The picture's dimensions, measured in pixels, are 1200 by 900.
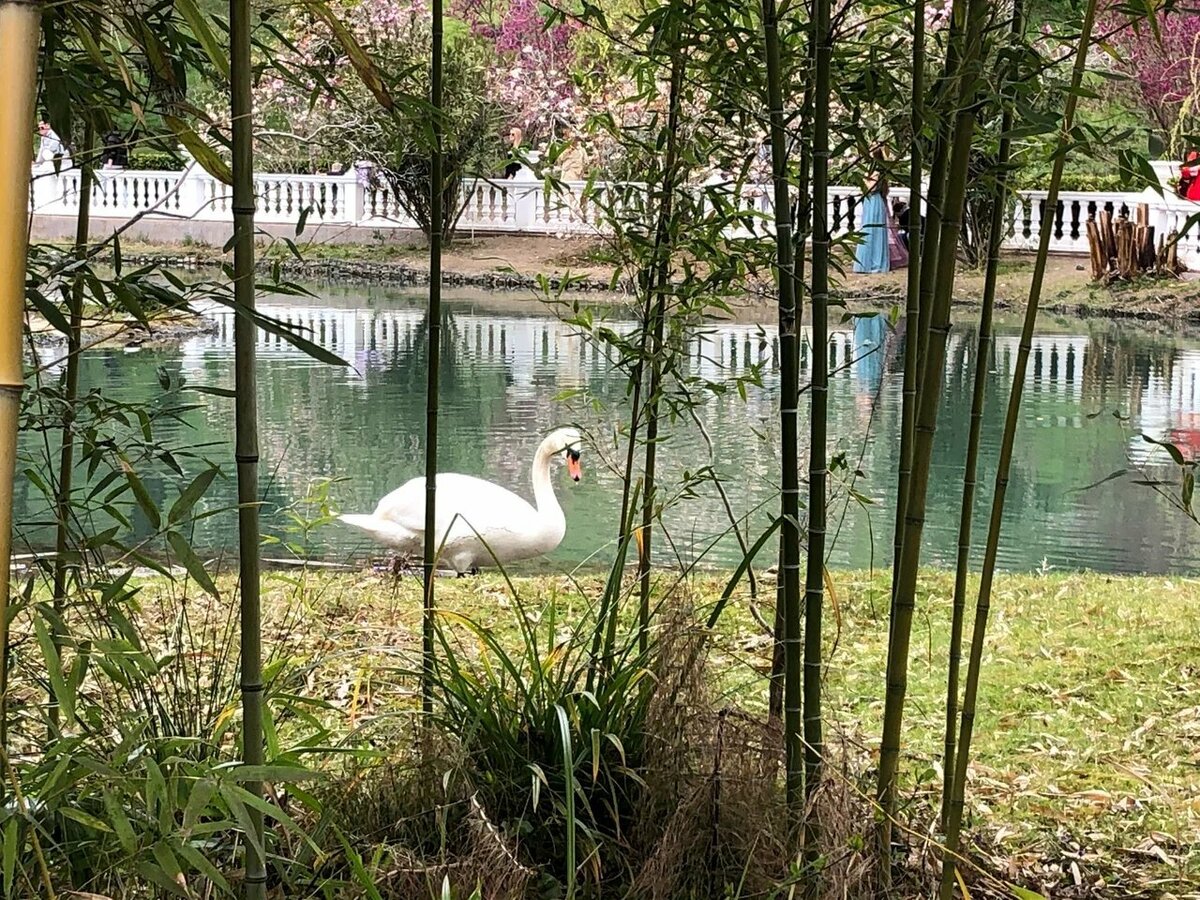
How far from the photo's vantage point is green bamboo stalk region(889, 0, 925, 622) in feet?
4.84

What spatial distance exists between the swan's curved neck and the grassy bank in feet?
0.66

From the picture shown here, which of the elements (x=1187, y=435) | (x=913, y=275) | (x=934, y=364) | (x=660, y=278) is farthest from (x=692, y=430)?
(x=934, y=364)

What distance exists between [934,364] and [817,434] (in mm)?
194

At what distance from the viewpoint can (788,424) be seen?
148 cm

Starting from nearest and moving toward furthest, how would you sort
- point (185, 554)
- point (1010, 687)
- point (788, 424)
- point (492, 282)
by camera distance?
point (185, 554) < point (788, 424) < point (1010, 687) < point (492, 282)

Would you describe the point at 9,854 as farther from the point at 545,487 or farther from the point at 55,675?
the point at 545,487

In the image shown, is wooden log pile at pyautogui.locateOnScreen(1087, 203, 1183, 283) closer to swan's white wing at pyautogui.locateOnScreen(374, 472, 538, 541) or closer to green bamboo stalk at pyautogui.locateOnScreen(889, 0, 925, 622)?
swan's white wing at pyautogui.locateOnScreen(374, 472, 538, 541)

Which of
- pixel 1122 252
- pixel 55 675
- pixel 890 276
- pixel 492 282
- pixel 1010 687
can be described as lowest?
pixel 1010 687

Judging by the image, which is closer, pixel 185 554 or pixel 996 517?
pixel 185 554

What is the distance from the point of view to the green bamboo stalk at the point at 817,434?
1.43m

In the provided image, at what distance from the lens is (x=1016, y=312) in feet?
41.3

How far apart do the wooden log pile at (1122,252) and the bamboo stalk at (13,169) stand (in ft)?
44.3

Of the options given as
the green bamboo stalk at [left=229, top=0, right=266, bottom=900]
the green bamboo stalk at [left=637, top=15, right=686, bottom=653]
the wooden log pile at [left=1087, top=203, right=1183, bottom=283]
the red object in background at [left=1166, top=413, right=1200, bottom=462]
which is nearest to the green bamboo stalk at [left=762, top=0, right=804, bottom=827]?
the green bamboo stalk at [left=637, top=15, right=686, bottom=653]

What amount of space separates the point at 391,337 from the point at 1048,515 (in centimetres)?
604
